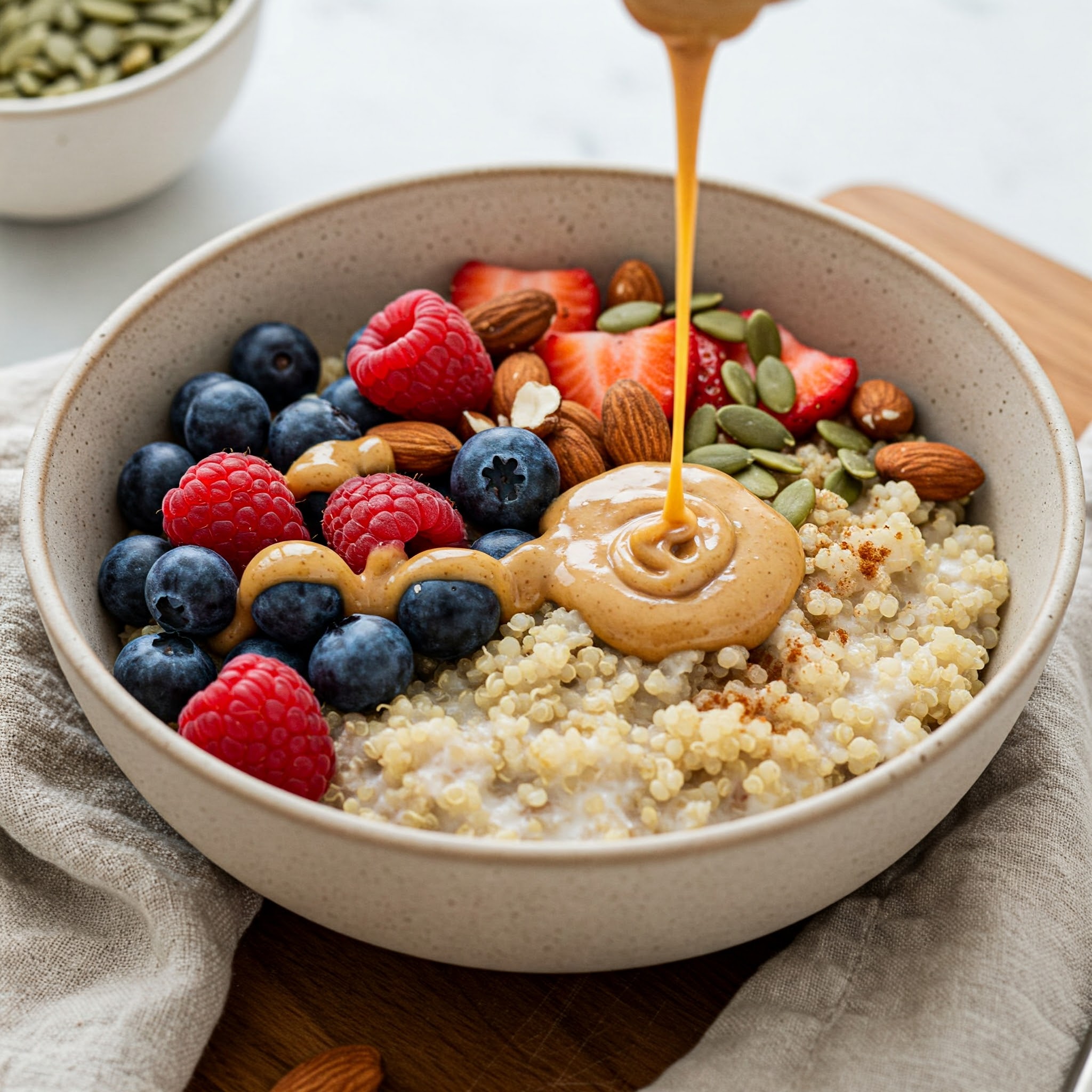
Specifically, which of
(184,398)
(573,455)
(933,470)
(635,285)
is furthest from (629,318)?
(184,398)

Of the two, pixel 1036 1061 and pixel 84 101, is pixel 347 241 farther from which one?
pixel 1036 1061

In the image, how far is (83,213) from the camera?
2137 mm

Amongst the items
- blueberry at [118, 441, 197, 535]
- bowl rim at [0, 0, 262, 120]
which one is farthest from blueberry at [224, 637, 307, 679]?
bowl rim at [0, 0, 262, 120]

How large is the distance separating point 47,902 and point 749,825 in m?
0.71

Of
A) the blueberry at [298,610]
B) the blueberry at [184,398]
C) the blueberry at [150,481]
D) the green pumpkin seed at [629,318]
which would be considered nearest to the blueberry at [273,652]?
the blueberry at [298,610]

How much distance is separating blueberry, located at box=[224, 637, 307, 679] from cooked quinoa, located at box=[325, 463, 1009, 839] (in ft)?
0.22

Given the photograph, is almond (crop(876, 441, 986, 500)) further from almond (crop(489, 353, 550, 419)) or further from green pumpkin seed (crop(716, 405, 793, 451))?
almond (crop(489, 353, 550, 419))

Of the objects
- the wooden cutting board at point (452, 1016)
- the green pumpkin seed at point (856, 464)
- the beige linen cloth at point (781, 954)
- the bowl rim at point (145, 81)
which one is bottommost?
the wooden cutting board at point (452, 1016)

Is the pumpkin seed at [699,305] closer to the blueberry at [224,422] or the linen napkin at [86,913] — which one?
the blueberry at [224,422]

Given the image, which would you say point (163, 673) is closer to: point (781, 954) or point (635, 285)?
point (781, 954)

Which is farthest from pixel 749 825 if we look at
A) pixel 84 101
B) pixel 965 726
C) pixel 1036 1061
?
pixel 84 101

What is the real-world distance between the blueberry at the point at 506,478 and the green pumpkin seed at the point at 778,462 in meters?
0.25

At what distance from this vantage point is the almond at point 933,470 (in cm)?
142

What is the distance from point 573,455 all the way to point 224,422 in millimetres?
389
